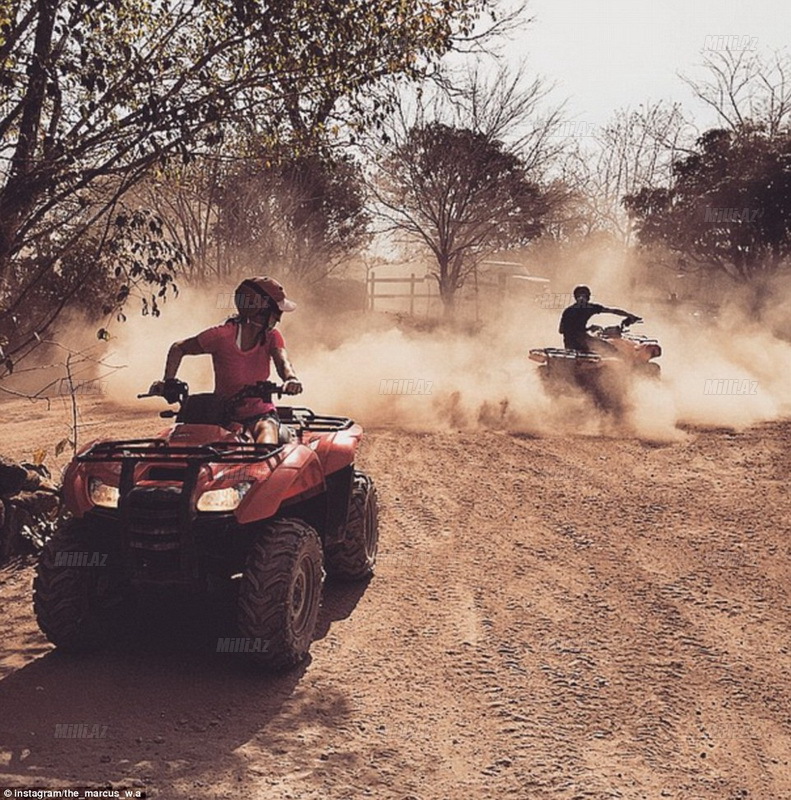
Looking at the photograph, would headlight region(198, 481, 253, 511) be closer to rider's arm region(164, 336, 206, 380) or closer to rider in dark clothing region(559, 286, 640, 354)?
rider's arm region(164, 336, 206, 380)

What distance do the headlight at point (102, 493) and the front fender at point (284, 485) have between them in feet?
2.41

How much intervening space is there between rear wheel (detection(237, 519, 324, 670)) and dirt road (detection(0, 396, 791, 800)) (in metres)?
0.22

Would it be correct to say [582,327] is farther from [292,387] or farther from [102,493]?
[102,493]

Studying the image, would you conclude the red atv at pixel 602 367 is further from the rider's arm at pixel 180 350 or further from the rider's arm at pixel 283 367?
the rider's arm at pixel 180 350

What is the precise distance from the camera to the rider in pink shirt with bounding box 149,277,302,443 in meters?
6.27

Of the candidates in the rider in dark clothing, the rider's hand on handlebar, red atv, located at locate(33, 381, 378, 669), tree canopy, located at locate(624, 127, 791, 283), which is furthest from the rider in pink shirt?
tree canopy, located at locate(624, 127, 791, 283)

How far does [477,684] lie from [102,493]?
234cm

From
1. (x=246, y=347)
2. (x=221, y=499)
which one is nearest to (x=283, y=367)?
(x=246, y=347)

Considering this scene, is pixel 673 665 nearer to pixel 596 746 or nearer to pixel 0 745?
pixel 596 746

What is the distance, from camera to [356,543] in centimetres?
695

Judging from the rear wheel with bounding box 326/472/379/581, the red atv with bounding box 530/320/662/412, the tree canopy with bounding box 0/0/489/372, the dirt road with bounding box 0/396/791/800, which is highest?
the tree canopy with bounding box 0/0/489/372

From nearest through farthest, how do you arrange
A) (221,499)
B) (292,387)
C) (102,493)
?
1. (221,499)
2. (102,493)
3. (292,387)

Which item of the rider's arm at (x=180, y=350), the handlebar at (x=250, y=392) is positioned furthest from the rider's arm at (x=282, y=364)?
the rider's arm at (x=180, y=350)

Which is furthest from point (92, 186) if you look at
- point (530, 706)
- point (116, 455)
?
point (530, 706)
